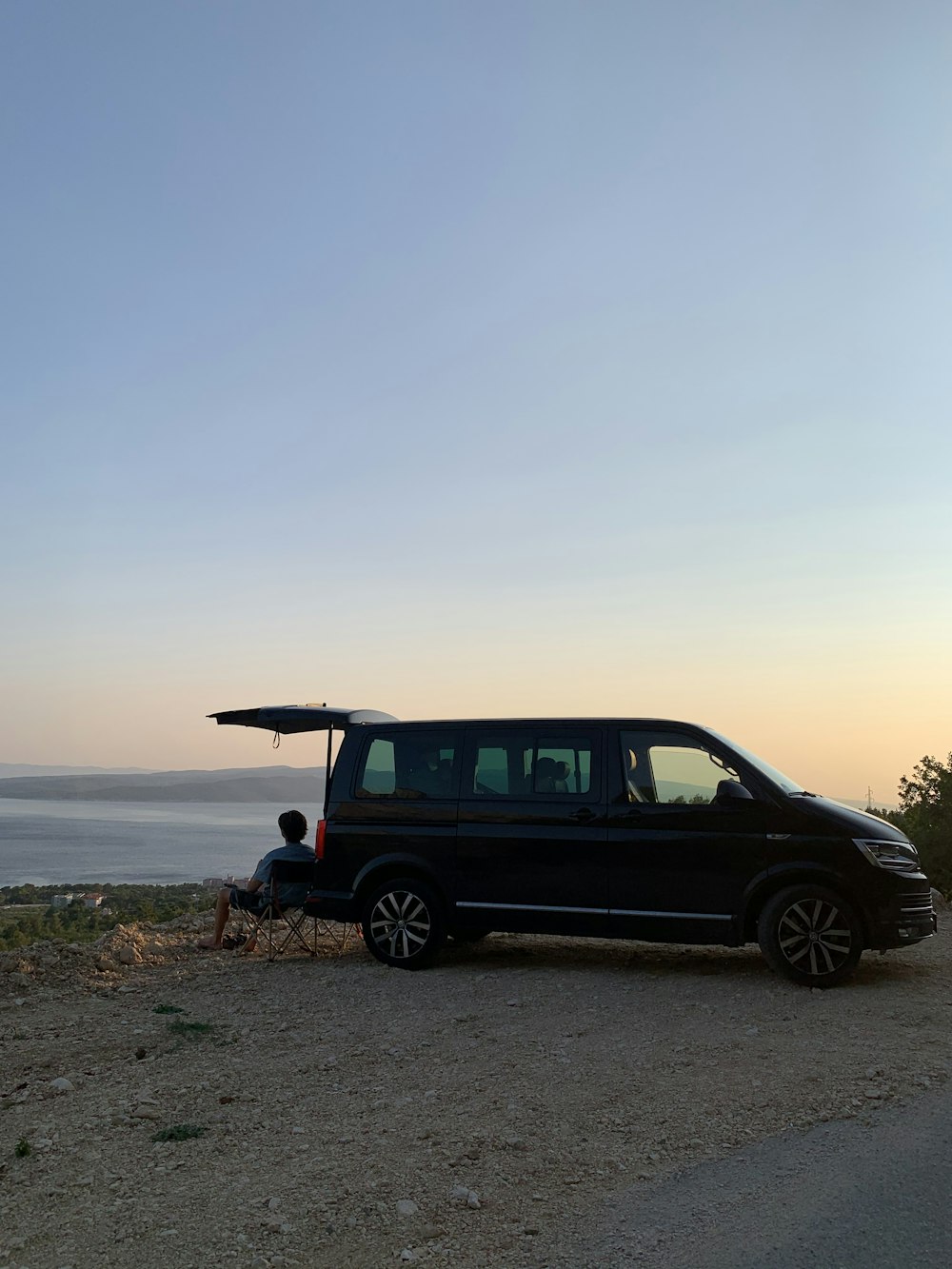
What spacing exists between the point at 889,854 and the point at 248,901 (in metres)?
6.02

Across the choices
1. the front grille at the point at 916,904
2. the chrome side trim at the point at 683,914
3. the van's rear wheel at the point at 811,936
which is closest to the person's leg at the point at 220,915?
the chrome side trim at the point at 683,914

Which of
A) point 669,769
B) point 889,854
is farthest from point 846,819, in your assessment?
point 669,769

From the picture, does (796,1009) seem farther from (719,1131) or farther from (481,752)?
(481,752)

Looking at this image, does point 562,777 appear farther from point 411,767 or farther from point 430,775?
point 411,767

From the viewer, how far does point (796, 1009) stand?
25.5 ft

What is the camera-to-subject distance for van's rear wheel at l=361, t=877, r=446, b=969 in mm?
9609

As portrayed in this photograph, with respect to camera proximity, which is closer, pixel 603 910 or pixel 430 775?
pixel 603 910

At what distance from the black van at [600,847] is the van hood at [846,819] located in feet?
0.05

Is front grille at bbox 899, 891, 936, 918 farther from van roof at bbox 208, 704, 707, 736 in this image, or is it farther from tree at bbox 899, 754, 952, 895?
tree at bbox 899, 754, 952, 895

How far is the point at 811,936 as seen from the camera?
8531 mm

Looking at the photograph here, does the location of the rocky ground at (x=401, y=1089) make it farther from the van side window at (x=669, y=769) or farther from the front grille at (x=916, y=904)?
the van side window at (x=669, y=769)

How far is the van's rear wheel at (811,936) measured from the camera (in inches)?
333

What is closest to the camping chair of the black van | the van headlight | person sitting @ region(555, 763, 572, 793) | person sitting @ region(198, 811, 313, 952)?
person sitting @ region(198, 811, 313, 952)

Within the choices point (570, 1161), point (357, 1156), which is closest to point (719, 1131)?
point (570, 1161)
